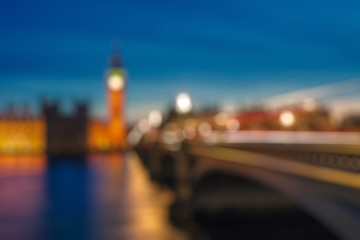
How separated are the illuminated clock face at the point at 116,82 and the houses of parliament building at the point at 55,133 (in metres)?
8.46

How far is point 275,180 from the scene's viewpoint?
7328mm

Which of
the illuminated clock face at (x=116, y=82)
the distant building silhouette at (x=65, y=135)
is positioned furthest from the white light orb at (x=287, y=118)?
the illuminated clock face at (x=116, y=82)

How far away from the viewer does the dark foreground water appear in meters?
13.4

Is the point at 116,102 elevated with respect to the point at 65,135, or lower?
elevated

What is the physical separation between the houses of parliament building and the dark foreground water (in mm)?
29527

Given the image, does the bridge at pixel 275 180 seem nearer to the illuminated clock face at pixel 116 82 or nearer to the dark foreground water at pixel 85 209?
the dark foreground water at pixel 85 209

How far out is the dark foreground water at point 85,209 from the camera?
13.4m

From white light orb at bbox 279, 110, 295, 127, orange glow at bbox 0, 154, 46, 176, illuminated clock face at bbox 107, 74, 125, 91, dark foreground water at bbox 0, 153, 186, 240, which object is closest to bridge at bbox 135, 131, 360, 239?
white light orb at bbox 279, 110, 295, 127

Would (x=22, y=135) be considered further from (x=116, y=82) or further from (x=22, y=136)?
(x=116, y=82)

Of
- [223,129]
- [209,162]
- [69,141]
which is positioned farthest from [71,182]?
[69,141]

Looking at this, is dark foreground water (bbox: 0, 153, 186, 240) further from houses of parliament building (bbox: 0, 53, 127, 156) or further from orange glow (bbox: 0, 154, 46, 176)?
houses of parliament building (bbox: 0, 53, 127, 156)

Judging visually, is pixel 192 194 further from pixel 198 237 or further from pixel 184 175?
pixel 198 237

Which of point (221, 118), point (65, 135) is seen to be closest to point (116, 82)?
point (65, 135)

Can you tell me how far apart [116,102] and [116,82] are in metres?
3.80
